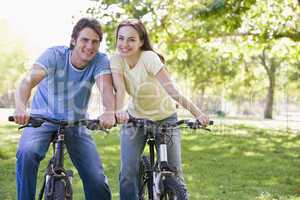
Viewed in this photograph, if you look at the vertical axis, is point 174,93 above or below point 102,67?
below

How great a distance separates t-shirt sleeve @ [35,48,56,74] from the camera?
383cm

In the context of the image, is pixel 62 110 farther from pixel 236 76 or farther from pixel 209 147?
pixel 236 76

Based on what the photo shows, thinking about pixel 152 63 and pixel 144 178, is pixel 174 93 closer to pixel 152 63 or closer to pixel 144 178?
pixel 152 63

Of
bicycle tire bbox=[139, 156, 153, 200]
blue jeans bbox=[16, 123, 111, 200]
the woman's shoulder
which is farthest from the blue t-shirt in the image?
bicycle tire bbox=[139, 156, 153, 200]

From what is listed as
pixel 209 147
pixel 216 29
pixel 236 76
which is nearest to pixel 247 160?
pixel 209 147

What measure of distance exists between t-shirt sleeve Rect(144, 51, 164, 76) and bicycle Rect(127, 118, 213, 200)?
0.48 meters

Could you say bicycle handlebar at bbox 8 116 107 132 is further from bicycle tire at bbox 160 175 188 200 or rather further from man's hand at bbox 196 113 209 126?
man's hand at bbox 196 113 209 126

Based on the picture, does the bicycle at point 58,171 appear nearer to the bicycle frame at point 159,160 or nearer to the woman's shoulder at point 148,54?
the bicycle frame at point 159,160

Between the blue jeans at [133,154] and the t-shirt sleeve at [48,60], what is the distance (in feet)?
2.57

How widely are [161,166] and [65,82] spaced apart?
3.36 ft

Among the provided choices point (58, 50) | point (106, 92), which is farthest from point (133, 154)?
point (58, 50)

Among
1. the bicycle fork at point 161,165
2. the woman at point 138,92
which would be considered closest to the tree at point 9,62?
the woman at point 138,92

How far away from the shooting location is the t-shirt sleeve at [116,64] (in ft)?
13.0

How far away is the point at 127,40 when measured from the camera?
3963 mm
